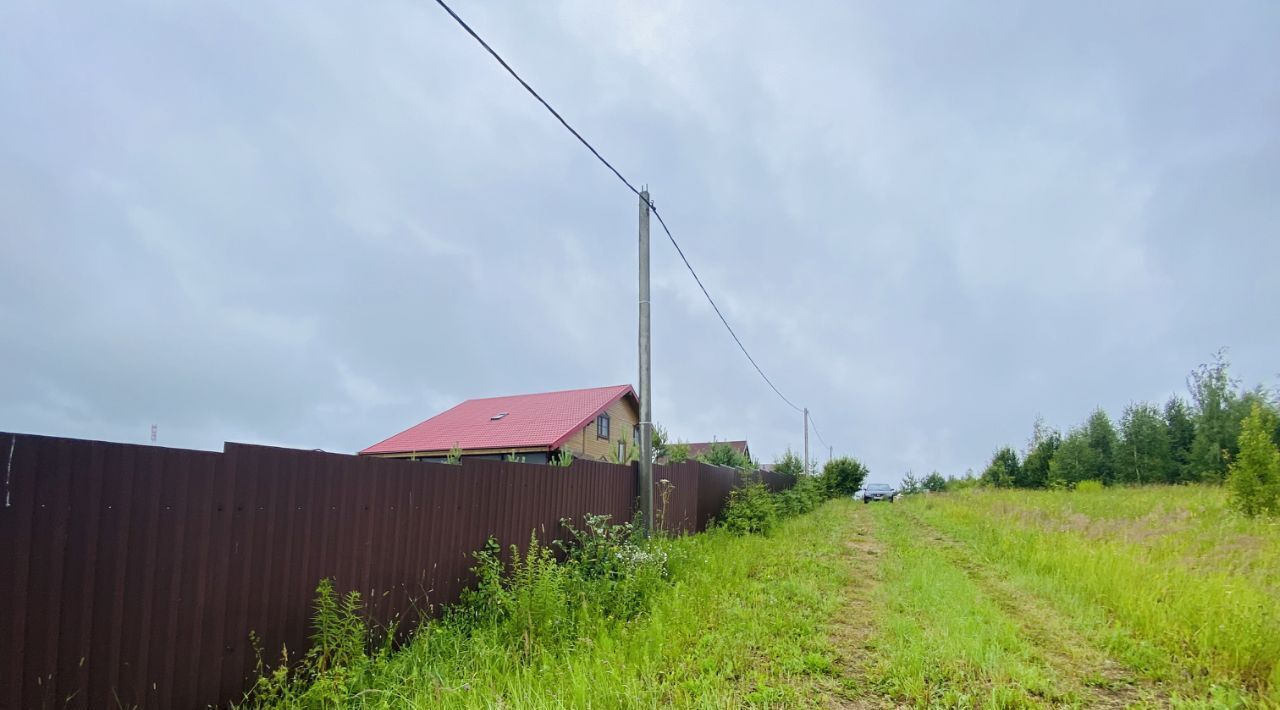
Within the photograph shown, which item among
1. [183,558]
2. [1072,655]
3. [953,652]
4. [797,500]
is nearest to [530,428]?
[797,500]

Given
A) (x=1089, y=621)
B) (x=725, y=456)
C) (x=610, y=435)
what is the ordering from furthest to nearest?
1. (x=610, y=435)
2. (x=725, y=456)
3. (x=1089, y=621)

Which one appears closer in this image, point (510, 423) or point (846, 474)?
point (510, 423)

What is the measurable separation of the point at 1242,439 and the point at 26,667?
1558cm

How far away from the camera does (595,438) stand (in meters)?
27.0

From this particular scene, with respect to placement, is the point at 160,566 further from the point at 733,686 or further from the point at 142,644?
the point at 733,686

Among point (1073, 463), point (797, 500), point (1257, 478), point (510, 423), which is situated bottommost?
point (797, 500)

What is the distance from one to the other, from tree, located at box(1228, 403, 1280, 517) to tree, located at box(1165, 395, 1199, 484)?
67.0 ft

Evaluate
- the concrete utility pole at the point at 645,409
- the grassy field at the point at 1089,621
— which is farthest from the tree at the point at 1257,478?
the concrete utility pole at the point at 645,409

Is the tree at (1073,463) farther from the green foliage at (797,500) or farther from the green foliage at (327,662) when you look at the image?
the green foliage at (327,662)

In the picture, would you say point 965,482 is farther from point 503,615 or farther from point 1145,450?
point 503,615

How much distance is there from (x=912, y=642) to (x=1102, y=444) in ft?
113

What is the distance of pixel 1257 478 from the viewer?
392 inches

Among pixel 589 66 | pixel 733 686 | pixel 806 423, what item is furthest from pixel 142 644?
pixel 806 423

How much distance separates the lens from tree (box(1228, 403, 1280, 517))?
Answer: 977cm
